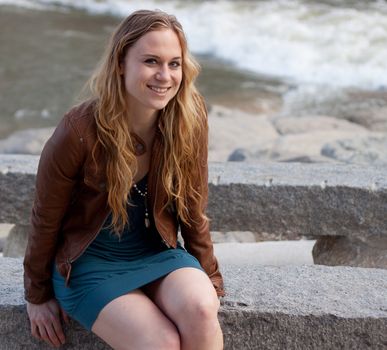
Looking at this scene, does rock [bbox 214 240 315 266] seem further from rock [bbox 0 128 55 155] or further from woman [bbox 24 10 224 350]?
rock [bbox 0 128 55 155]

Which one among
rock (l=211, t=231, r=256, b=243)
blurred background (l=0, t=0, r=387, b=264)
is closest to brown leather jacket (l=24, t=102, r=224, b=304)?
blurred background (l=0, t=0, r=387, b=264)

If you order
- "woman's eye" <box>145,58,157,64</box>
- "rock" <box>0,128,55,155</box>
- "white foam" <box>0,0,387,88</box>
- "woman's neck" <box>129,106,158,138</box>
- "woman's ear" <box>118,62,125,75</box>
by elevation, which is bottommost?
"white foam" <box>0,0,387,88</box>

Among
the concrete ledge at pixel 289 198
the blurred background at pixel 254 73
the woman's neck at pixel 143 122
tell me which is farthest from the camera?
the blurred background at pixel 254 73

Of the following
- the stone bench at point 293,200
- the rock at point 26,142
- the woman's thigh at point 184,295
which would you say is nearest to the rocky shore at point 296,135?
the rock at point 26,142

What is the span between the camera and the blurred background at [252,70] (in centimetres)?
671

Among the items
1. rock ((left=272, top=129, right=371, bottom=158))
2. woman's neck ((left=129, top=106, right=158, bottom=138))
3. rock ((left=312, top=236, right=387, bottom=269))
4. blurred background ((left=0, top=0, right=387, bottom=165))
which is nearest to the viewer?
woman's neck ((left=129, top=106, right=158, bottom=138))

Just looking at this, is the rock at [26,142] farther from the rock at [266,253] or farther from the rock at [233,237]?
the rock at [266,253]

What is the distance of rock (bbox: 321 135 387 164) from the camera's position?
16.0 ft

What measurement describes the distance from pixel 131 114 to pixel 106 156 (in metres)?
0.18

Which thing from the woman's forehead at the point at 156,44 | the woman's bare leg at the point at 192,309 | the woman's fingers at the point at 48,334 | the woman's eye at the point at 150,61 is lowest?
the woman's fingers at the point at 48,334

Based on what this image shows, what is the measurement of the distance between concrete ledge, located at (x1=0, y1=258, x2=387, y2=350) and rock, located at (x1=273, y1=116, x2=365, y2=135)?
15.3ft

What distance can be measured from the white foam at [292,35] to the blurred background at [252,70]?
0.05 ft

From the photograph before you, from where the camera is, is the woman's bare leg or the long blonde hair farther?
the long blonde hair

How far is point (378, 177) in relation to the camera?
3.34m
